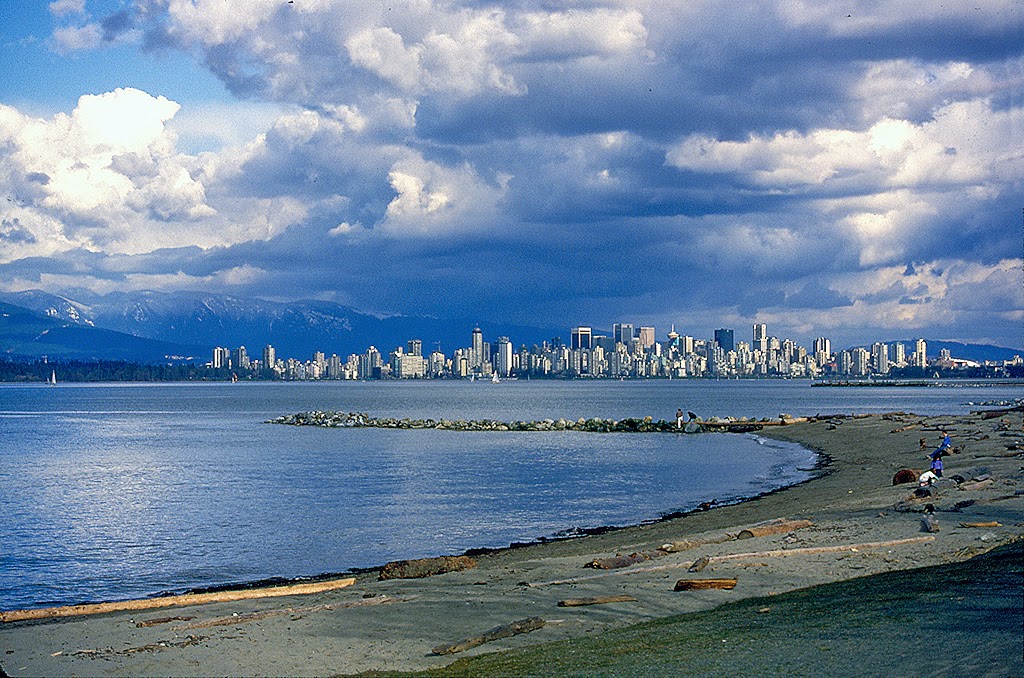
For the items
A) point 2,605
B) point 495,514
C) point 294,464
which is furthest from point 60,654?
point 294,464

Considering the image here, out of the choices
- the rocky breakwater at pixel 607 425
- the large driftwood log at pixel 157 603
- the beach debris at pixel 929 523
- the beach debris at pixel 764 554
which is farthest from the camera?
the rocky breakwater at pixel 607 425

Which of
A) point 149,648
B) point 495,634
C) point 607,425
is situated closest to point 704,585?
point 495,634

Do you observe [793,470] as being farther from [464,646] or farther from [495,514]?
[464,646]

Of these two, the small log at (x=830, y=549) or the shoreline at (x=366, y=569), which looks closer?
the small log at (x=830, y=549)

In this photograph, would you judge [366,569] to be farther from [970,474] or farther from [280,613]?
[970,474]

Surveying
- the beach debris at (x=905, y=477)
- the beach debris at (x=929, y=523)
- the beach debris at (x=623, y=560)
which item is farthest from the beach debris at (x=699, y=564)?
the beach debris at (x=905, y=477)

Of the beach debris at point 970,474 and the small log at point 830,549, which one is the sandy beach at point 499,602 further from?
the beach debris at point 970,474

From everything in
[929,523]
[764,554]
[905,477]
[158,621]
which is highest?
[929,523]
